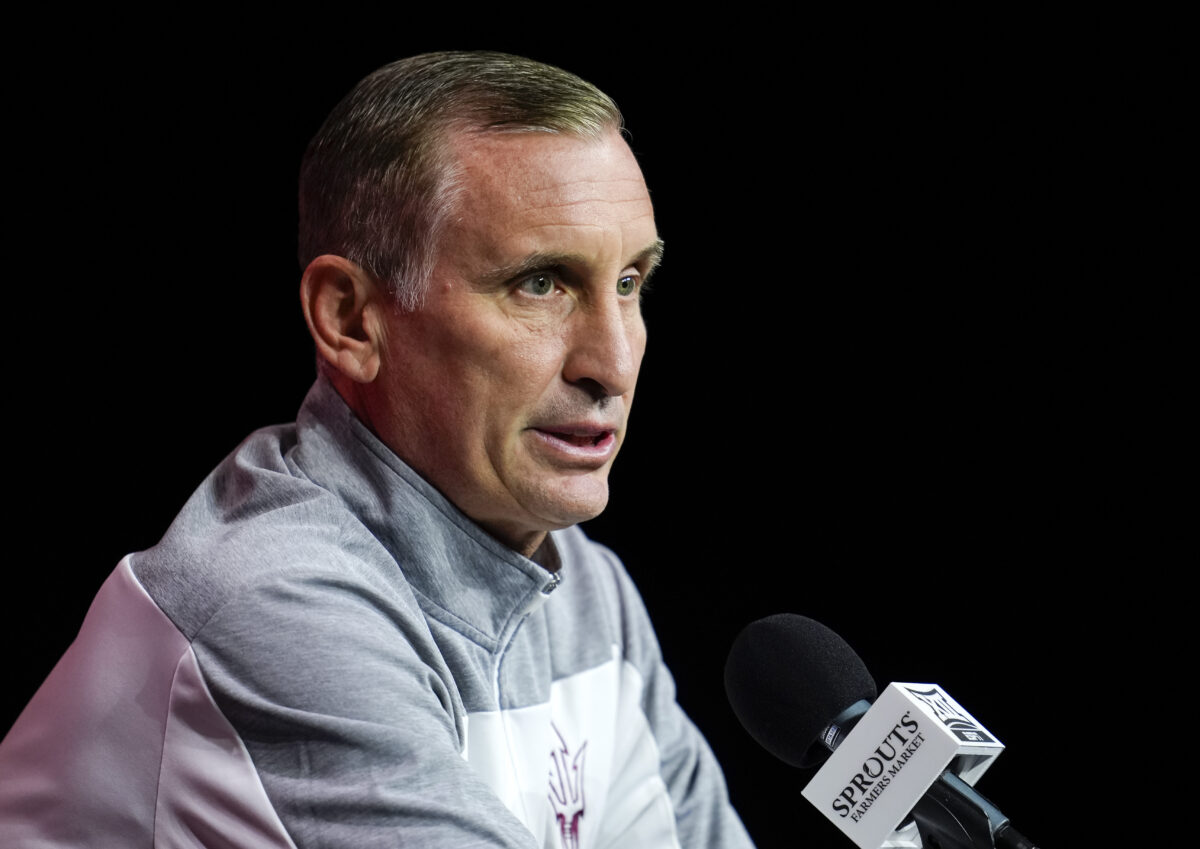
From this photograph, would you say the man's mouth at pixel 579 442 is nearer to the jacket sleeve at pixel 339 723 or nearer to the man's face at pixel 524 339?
the man's face at pixel 524 339

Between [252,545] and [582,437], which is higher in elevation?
[582,437]

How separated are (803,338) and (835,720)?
4.67 ft

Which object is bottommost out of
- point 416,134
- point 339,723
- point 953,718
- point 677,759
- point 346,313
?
point 677,759

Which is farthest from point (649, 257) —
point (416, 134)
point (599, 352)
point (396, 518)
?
point (396, 518)

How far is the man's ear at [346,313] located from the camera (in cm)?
167

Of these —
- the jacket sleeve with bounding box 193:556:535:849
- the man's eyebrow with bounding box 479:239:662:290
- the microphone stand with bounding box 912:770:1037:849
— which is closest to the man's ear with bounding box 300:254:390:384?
the man's eyebrow with bounding box 479:239:662:290

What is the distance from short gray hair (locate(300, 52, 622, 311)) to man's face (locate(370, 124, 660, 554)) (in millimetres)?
22

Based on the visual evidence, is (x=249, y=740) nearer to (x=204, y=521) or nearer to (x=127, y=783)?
(x=127, y=783)

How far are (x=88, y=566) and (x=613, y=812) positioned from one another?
100cm

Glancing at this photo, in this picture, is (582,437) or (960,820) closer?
(960,820)

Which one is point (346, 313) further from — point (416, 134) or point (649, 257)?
point (649, 257)

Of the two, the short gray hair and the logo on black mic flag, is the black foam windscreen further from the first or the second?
the short gray hair

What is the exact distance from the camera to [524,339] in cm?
160

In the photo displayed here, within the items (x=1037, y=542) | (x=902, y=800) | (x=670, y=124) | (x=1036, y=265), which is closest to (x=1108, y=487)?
(x=1037, y=542)
